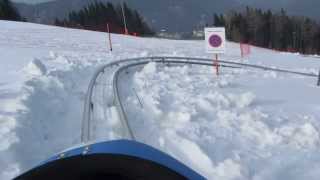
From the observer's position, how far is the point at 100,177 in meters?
4.41

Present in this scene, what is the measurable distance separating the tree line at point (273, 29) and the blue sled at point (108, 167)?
11165 cm

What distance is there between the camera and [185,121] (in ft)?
37.6

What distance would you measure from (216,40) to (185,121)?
936 centimetres

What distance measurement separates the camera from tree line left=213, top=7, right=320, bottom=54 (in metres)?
119

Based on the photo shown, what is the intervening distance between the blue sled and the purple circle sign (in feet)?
52.3

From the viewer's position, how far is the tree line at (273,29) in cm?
11925

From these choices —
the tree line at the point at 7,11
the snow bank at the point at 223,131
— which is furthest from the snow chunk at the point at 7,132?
the tree line at the point at 7,11

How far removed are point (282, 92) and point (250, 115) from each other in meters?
6.14

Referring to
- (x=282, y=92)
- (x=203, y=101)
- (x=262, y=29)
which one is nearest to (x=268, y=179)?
(x=203, y=101)

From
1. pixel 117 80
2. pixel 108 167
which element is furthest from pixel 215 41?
pixel 108 167

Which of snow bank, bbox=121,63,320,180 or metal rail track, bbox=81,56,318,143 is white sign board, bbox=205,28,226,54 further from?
snow bank, bbox=121,63,320,180

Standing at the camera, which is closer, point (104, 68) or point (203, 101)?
point (203, 101)

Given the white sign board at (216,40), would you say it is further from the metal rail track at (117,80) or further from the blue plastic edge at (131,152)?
the blue plastic edge at (131,152)

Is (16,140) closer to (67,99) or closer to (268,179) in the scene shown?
(268,179)
